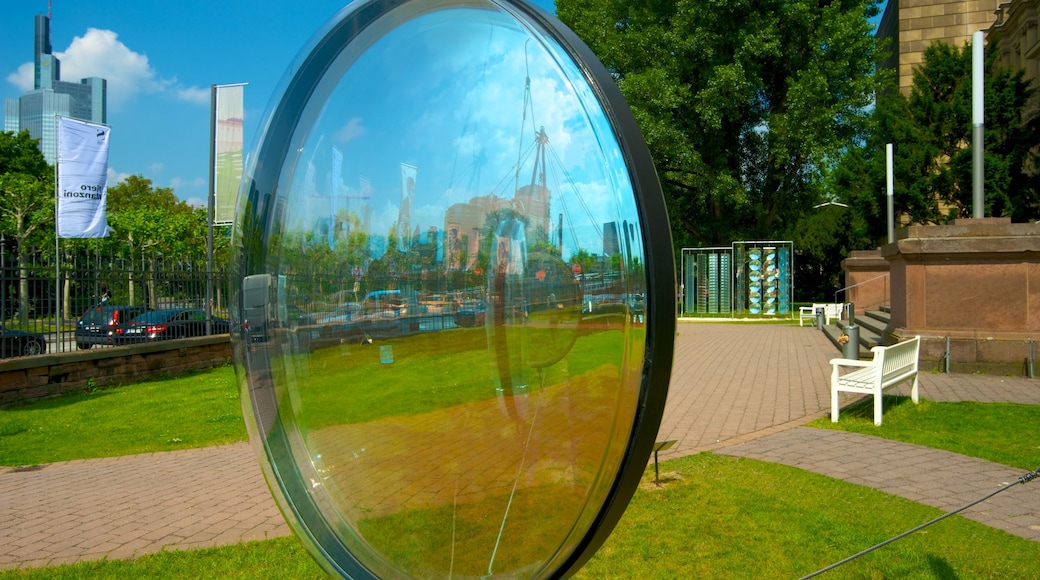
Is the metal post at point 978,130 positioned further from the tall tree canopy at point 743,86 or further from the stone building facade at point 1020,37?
the stone building facade at point 1020,37

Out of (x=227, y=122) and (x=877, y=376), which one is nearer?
(x=877, y=376)

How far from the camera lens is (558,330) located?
2074 mm

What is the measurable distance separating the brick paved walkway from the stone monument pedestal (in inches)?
34.3

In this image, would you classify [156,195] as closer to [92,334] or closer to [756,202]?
[756,202]

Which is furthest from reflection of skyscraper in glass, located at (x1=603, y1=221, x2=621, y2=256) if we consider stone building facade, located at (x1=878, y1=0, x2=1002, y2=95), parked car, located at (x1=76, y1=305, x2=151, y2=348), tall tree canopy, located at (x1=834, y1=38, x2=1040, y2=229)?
stone building facade, located at (x1=878, y1=0, x2=1002, y2=95)

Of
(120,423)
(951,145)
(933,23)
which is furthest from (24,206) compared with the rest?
(933,23)

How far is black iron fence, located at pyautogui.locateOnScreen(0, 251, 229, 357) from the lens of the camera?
1137 centimetres

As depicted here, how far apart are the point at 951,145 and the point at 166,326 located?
34.3 metres

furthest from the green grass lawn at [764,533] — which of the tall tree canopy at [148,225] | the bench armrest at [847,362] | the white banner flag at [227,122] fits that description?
the tall tree canopy at [148,225]

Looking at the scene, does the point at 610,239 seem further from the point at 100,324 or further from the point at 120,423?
the point at 100,324

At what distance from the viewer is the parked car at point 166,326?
555 inches

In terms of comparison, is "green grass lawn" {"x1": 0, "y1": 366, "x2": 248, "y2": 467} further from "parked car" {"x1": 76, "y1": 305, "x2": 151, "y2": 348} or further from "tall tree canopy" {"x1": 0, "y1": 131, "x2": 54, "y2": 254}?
"tall tree canopy" {"x1": 0, "y1": 131, "x2": 54, "y2": 254}

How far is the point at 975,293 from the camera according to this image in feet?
36.4

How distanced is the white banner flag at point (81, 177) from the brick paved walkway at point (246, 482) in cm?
888
